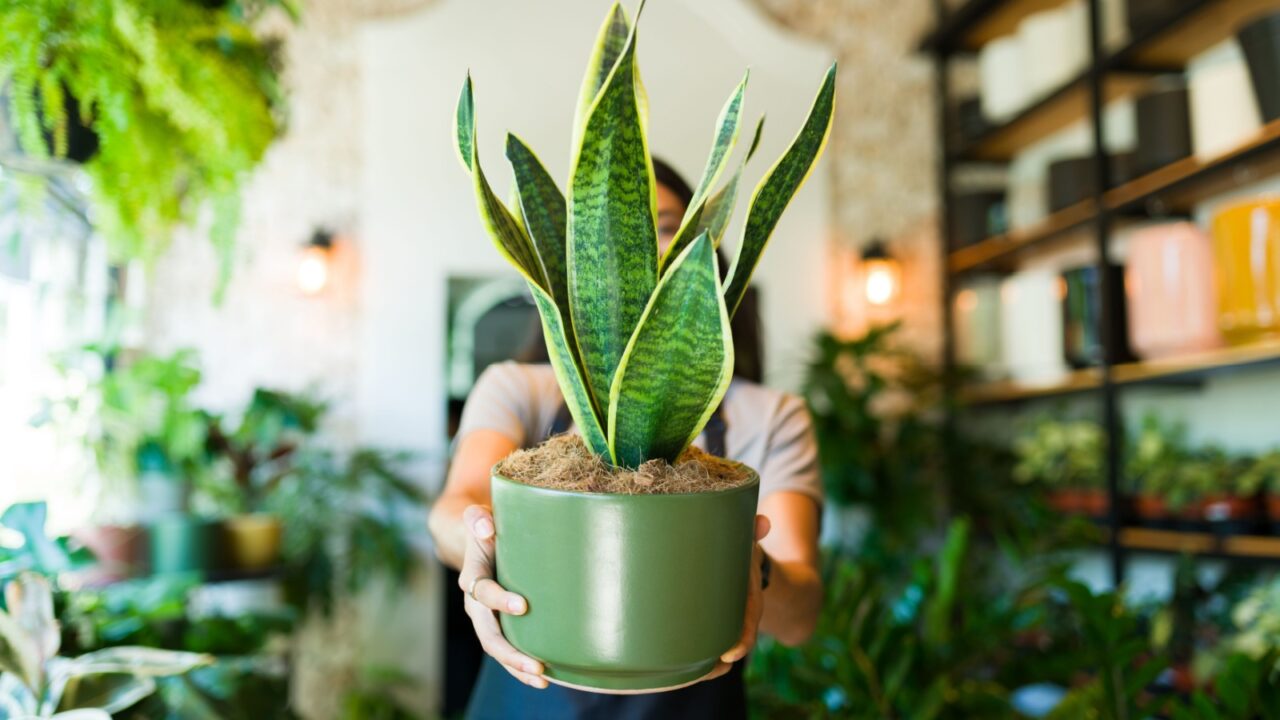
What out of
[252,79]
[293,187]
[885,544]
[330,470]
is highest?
[293,187]

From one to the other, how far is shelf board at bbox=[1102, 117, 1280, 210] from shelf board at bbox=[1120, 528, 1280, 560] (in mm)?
868

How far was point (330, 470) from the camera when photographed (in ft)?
10.1

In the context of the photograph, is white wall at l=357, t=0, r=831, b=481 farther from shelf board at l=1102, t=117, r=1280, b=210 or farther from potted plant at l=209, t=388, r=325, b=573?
shelf board at l=1102, t=117, r=1280, b=210

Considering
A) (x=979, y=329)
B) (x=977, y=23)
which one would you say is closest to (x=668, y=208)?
(x=979, y=329)

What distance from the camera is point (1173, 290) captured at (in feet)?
7.37

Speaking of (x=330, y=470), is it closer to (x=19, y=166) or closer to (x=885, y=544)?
(x=885, y=544)

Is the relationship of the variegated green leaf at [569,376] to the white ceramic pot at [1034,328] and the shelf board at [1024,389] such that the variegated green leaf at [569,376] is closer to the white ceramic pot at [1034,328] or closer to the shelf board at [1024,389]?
the shelf board at [1024,389]

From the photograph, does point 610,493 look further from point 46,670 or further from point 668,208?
point 46,670

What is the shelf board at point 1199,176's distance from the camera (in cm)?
205

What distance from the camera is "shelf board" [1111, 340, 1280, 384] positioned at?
199 centimetres

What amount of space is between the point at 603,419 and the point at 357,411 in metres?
3.05

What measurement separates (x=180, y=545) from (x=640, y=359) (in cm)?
193

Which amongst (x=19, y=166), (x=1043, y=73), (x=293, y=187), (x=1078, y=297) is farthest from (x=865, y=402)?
(x=19, y=166)

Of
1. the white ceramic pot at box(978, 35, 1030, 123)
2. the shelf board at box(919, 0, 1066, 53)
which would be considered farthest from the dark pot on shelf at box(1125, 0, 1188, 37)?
the shelf board at box(919, 0, 1066, 53)
